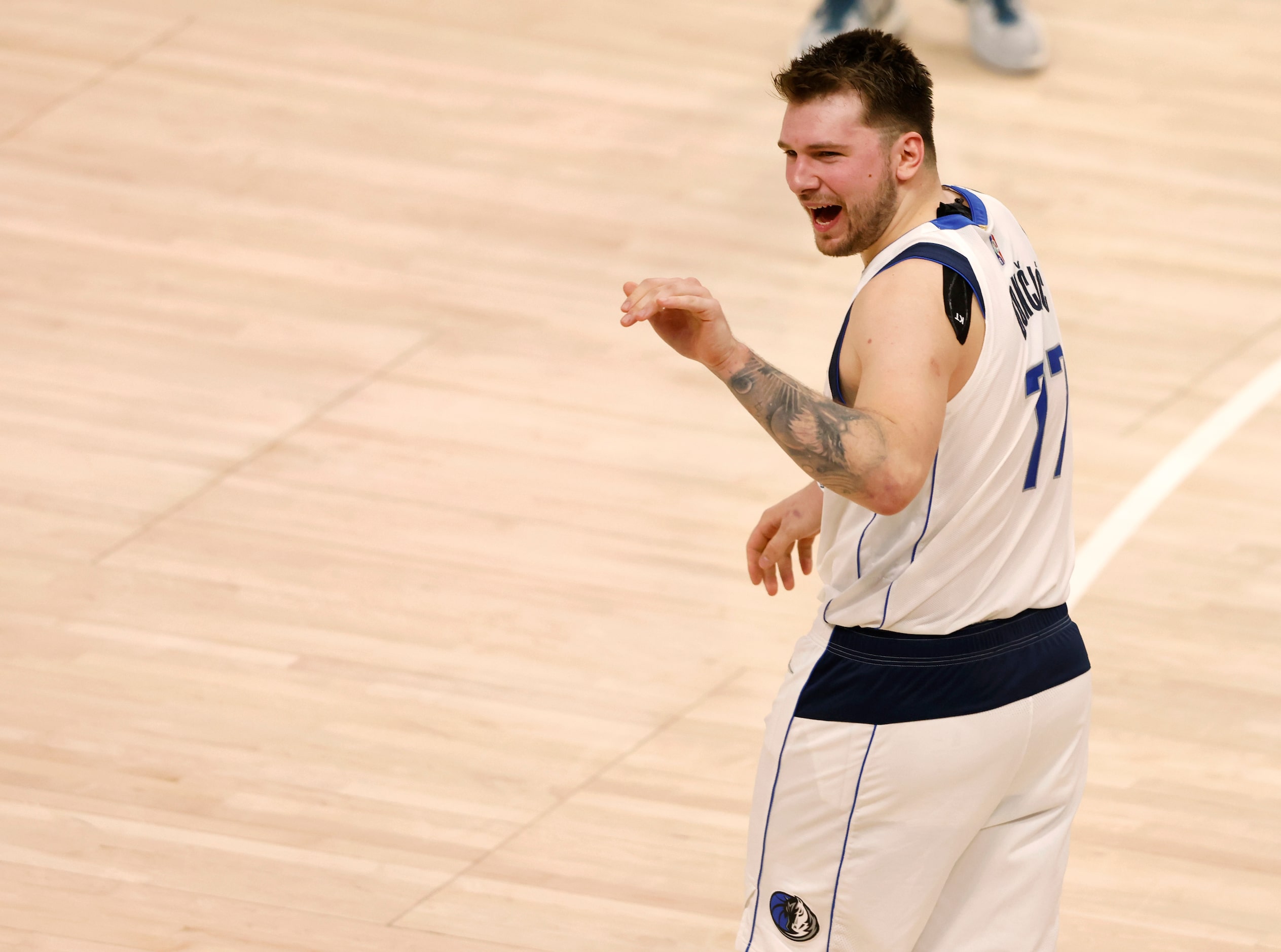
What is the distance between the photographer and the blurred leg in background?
7121 mm

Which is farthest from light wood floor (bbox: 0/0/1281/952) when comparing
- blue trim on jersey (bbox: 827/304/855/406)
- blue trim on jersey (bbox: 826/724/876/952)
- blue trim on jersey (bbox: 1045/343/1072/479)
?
blue trim on jersey (bbox: 827/304/855/406)

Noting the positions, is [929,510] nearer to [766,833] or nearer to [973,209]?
[973,209]

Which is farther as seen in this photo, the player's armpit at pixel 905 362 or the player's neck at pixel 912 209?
the player's neck at pixel 912 209

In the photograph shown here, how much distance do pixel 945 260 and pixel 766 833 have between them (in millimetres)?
896

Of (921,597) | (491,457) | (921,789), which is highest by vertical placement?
(921,597)

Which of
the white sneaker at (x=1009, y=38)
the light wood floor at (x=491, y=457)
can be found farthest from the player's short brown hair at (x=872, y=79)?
the white sneaker at (x=1009, y=38)

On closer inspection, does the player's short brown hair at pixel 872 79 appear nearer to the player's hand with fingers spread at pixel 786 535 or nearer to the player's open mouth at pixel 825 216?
the player's open mouth at pixel 825 216

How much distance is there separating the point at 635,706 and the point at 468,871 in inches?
27.1

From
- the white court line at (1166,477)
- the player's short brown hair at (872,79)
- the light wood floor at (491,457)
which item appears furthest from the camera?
the white court line at (1166,477)

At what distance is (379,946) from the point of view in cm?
338

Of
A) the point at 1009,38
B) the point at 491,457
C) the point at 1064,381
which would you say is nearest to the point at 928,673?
the point at 1064,381

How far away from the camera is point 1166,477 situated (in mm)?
5141

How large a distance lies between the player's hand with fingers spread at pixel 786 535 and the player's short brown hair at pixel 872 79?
0.68 m

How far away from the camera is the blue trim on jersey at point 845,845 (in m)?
2.49
